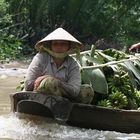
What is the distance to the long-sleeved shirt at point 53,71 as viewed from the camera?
640 centimetres

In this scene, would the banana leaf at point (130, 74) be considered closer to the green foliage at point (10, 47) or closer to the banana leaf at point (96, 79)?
the banana leaf at point (96, 79)

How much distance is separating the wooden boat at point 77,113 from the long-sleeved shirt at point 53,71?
0.23m

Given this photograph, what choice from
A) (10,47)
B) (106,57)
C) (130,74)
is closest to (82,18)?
(10,47)

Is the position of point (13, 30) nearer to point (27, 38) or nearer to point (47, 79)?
point (27, 38)

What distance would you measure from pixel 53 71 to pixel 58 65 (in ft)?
0.37

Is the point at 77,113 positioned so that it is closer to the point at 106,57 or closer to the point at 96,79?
the point at 96,79

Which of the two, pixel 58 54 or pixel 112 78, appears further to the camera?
pixel 112 78

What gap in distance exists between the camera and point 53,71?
6539 millimetres

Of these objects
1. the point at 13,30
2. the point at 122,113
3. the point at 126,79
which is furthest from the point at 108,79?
the point at 13,30

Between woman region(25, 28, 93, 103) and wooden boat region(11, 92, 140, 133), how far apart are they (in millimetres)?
140

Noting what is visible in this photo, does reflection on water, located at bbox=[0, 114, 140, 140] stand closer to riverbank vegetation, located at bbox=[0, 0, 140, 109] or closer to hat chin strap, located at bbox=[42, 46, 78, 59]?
hat chin strap, located at bbox=[42, 46, 78, 59]

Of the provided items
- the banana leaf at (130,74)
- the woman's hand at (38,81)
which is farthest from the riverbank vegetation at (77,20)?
the woman's hand at (38,81)

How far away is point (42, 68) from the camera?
6531mm

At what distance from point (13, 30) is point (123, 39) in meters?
5.47
